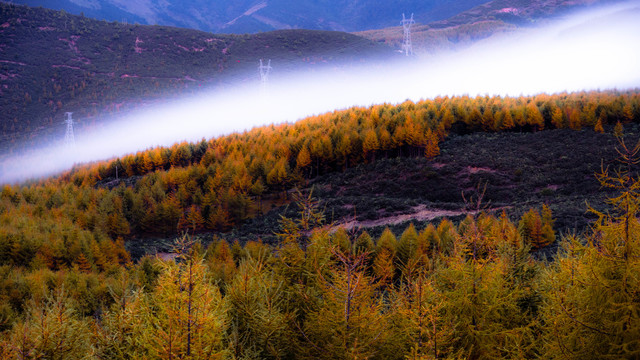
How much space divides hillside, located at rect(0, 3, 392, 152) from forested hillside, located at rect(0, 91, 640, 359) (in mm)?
45244

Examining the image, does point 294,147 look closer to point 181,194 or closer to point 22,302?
point 181,194

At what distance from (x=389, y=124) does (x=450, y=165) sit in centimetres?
1740

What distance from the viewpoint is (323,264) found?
368 inches

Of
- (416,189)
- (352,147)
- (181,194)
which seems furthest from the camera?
(352,147)

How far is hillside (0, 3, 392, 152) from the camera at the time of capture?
11794 centimetres

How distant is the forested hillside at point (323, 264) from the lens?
583cm

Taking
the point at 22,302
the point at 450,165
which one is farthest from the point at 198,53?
the point at 22,302

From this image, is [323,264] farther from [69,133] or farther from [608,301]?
[69,133]

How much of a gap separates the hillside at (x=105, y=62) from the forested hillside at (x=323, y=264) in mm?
45244

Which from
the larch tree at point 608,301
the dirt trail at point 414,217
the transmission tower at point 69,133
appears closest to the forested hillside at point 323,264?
the larch tree at point 608,301

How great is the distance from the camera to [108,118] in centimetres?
12381

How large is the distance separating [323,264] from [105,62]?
15771 cm

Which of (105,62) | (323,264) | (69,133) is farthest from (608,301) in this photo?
(105,62)

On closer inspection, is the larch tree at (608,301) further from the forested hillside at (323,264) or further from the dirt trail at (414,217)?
the dirt trail at (414,217)
